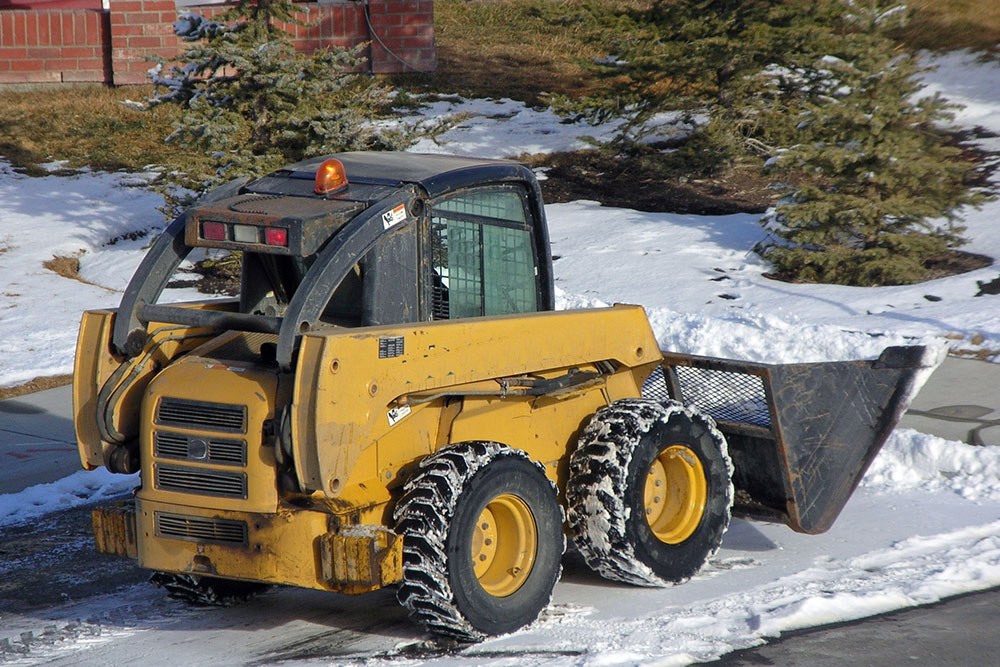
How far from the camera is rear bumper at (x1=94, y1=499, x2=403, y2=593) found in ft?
14.9

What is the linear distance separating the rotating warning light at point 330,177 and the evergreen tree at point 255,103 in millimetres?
8013

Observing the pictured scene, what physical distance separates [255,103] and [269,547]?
31.9 ft

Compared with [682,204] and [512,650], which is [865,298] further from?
[512,650]

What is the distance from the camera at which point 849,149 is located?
498 inches

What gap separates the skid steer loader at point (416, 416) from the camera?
4.58m

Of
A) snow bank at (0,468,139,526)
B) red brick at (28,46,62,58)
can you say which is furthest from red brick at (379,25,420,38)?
snow bank at (0,468,139,526)

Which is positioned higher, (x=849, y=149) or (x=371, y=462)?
(x=849, y=149)

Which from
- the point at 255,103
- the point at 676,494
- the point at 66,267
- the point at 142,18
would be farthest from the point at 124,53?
the point at 676,494

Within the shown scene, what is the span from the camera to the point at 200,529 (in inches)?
187

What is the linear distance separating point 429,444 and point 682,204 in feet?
37.2

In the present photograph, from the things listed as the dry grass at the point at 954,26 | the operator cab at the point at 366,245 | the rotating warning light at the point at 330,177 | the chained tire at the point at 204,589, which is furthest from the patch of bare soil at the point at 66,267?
the dry grass at the point at 954,26

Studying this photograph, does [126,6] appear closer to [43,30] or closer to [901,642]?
[43,30]

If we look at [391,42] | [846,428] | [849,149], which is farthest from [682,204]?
[846,428]

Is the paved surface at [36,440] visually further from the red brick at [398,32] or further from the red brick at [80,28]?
the red brick at [80,28]
